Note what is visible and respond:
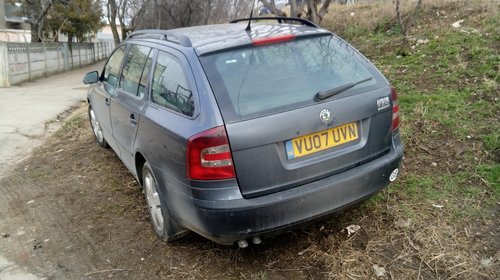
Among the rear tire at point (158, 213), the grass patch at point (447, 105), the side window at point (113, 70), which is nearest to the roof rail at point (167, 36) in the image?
the side window at point (113, 70)

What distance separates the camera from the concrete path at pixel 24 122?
3.58 meters

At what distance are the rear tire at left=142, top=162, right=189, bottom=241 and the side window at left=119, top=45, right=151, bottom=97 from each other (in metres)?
0.72

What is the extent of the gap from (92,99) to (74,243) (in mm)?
2664

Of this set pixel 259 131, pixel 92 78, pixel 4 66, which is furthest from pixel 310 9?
pixel 4 66

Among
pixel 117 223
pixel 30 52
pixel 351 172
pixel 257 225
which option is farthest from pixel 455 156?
pixel 30 52

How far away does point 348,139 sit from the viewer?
291 cm

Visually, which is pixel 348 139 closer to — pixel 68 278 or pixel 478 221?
pixel 478 221

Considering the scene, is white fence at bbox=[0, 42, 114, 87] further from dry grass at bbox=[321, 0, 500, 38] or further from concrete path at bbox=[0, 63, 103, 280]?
dry grass at bbox=[321, 0, 500, 38]

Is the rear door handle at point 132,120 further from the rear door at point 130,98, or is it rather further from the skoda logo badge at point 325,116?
the skoda logo badge at point 325,116

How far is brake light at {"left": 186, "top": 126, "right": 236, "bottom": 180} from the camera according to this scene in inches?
102

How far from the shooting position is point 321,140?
2.80m

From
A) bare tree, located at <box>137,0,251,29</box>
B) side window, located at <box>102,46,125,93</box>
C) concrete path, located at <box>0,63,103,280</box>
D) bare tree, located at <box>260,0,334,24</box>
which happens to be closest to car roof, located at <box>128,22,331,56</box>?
side window, located at <box>102,46,125,93</box>

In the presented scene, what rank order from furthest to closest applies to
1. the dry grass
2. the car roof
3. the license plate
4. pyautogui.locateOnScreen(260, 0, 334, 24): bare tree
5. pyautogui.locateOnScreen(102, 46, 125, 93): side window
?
pyautogui.locateOnScreen(260, 0, 334, 24): bare tree
the dry grass
pyautogui.locateOnScreen(102, 46, 125, 93): side window
the car roof
the license plate

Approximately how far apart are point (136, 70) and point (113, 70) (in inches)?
41.4
